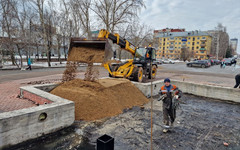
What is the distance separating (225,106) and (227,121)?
199 cm

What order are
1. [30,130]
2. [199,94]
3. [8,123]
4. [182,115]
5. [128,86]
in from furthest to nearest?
[199,94] < [128,86] < [182,115] < [30,130] < [8,123]

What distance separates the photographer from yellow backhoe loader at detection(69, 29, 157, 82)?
21.0 ft

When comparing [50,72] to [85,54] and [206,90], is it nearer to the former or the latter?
[85,54]

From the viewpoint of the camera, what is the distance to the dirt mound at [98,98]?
16.6 ft

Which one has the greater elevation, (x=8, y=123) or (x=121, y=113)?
(x=8, y=123)

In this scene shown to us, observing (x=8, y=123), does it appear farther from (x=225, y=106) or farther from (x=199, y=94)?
(x=199, y=94)

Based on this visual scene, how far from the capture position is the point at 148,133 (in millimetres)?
4203

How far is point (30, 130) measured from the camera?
359 centimetres

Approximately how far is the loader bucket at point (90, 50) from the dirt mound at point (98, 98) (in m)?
1.04

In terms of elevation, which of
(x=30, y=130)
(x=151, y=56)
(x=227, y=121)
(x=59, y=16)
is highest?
(x=59, y=16)

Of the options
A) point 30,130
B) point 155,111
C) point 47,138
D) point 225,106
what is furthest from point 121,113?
point 225,106

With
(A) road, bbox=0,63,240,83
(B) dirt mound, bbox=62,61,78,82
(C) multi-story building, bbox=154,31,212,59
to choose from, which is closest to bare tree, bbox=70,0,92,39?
(A) road, bbox=0,63,240,83

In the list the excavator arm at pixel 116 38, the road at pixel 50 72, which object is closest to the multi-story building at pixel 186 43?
the road at pixel 50 72

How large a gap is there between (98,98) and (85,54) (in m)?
2.08
